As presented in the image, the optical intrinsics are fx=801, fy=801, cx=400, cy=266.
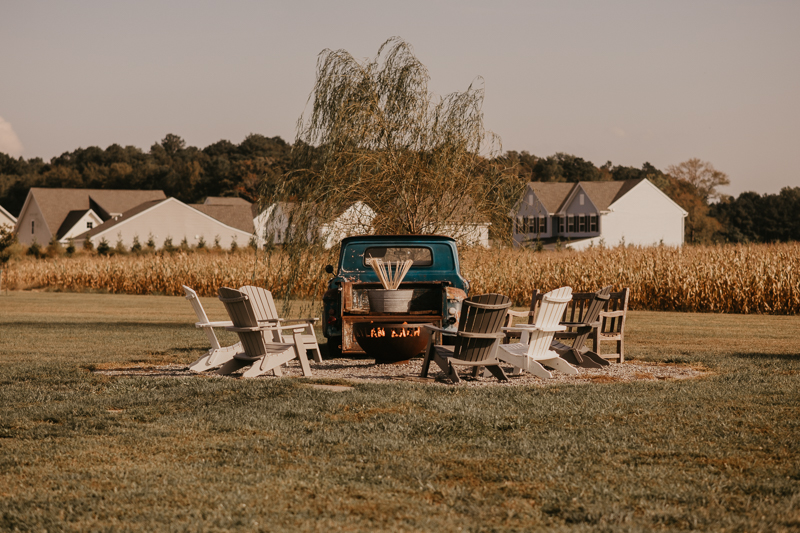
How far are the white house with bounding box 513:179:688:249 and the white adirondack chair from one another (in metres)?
57.2

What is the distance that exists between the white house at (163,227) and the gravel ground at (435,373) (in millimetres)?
58664

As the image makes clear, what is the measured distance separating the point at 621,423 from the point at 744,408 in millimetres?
1458

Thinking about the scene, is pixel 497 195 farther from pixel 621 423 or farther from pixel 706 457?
pixel 706 457

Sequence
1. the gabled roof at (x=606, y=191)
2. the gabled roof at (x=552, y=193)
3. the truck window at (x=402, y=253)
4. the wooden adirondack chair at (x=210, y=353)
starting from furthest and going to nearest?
1. the gabled roof at (x=552, y=193)
2. the gabled roof at (x=606, y=191)
3. the truck window at (x=402, y=253)
4. the wooden adirondack chair at (x=210, y=353)

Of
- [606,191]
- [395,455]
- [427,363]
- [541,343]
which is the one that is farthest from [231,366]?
[606,191]

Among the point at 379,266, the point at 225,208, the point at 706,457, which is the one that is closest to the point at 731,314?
the point at 379,266

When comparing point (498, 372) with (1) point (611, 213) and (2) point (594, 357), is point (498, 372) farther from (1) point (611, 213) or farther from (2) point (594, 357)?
(1) point (611, 213)

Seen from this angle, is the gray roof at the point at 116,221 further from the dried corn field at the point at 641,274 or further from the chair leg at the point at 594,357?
the chair leg at the point at 594,357

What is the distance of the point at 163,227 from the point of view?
70.3m

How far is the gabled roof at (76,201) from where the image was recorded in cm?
7800

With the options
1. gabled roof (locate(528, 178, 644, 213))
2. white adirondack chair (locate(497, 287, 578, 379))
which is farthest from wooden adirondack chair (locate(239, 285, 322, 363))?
gabled roof (locate(528, 178, 644, 213))

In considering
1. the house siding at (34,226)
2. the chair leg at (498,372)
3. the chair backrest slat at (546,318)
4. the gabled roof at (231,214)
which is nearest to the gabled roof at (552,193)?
the gabled roof at (231,214)

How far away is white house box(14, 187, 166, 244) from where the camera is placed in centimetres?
7638

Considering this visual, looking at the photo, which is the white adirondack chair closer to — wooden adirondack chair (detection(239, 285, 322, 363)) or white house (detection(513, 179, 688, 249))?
wooden adirondack chair (detection(239, 285, 322, 363))
